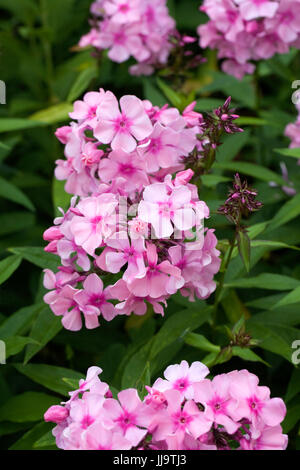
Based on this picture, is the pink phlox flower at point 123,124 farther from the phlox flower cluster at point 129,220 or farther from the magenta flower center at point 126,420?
the magenta flower center at point 126,420

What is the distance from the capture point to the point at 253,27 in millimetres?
2254

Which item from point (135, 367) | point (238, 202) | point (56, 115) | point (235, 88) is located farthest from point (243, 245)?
point (235, 88)

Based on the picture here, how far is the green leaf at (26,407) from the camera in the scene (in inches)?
70.9

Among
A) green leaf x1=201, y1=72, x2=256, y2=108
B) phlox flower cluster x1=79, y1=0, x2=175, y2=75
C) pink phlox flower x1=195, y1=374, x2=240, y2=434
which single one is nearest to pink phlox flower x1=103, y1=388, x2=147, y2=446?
pink phlox flower x1=195, y1=374, x2=240, y2=434

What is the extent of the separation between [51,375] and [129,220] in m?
0.52

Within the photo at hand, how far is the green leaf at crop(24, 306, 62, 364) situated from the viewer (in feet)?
5.72

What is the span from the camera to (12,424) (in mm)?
1876

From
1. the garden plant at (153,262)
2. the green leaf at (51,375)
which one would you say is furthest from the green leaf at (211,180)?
the green leaf at (51,375)

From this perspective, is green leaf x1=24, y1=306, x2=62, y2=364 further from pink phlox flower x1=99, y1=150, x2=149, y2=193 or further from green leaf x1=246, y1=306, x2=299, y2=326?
green leaf x1=246, y1=306, x2=299, y2=326

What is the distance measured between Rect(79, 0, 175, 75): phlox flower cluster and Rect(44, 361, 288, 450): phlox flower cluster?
1531 mm

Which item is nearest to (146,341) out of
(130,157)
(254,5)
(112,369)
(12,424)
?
(112,369)

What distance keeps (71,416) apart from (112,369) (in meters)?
0.70

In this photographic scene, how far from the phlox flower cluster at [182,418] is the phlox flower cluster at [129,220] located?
0.26 m

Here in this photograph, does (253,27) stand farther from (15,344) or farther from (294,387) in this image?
(15,344)
